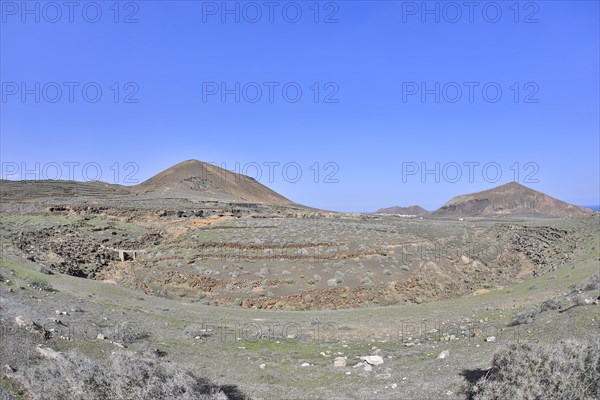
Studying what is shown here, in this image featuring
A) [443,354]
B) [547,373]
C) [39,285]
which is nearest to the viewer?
[547,373]

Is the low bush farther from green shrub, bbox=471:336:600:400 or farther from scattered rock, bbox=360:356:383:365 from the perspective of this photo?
scattered rock, bbox=360:356:383:365

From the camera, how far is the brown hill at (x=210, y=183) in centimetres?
7600

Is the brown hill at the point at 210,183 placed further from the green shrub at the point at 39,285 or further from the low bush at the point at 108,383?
the low bush at the point at 108,383

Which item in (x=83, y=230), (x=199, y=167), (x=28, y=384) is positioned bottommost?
(x=28, y=384)

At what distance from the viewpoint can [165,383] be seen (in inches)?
235

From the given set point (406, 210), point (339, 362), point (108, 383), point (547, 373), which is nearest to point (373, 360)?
point (339, 362)

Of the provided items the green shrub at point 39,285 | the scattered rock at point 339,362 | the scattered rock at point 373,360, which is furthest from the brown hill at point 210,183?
the scattered rock at point 373,360

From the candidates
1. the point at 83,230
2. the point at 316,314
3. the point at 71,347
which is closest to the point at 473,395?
the point at 71,347

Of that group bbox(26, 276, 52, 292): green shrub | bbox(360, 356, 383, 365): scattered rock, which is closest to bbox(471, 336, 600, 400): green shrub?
bbox(360, 356, 383, 365): scattered rock

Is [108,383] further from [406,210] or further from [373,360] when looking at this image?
[406,210]

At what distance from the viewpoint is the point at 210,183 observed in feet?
268

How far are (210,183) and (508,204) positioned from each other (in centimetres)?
7416

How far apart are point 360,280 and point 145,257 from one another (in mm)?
16066

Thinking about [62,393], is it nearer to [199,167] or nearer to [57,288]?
[57,288]
